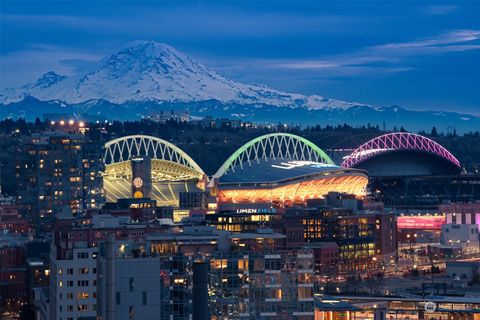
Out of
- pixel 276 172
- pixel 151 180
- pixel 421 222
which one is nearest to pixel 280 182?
pixel 276 172

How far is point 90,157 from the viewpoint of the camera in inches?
5851

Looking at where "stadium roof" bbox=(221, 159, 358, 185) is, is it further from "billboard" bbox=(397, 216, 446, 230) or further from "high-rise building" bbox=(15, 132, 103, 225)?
"high-rise building" bbox=(15, 132, 103, 225)

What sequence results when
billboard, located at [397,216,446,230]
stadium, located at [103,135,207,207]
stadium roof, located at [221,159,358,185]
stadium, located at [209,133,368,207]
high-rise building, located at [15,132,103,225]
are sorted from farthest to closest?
1. stadium roof, located at [221,159,358,185]
2. stadium, located at [209,133,368,207]
3. billboard, located at [397,216,446,230]
4. stadium, located at [103,135,207,207]
5. high-rise building, located at [15,132,103,225]

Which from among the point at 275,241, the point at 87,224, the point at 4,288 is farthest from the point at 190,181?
the point at 275,241

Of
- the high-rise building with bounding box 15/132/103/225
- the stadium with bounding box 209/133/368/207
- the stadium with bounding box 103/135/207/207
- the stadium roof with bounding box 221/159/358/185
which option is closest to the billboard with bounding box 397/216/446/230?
the stadium with bounding box 209/133/368/207

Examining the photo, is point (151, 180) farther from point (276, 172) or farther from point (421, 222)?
point (421, 222)

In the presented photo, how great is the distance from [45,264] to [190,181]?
7241 cm

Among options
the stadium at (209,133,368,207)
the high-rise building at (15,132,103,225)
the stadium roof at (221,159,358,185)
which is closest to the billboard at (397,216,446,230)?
the stadium at (209,133,368,207)

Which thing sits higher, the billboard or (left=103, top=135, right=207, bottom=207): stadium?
(left=103, top=135, right=207, bottom=207): stadium

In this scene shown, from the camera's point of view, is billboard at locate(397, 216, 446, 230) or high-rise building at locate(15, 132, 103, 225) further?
billboard at locate(397, 216, 446, 230)

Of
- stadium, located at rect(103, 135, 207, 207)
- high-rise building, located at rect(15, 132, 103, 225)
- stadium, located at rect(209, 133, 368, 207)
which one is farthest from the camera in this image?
stadium, located at rect(209, 133, 368, 207)

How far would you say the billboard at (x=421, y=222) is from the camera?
16712cm

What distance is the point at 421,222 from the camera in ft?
554

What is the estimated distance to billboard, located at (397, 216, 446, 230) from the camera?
167125mm
